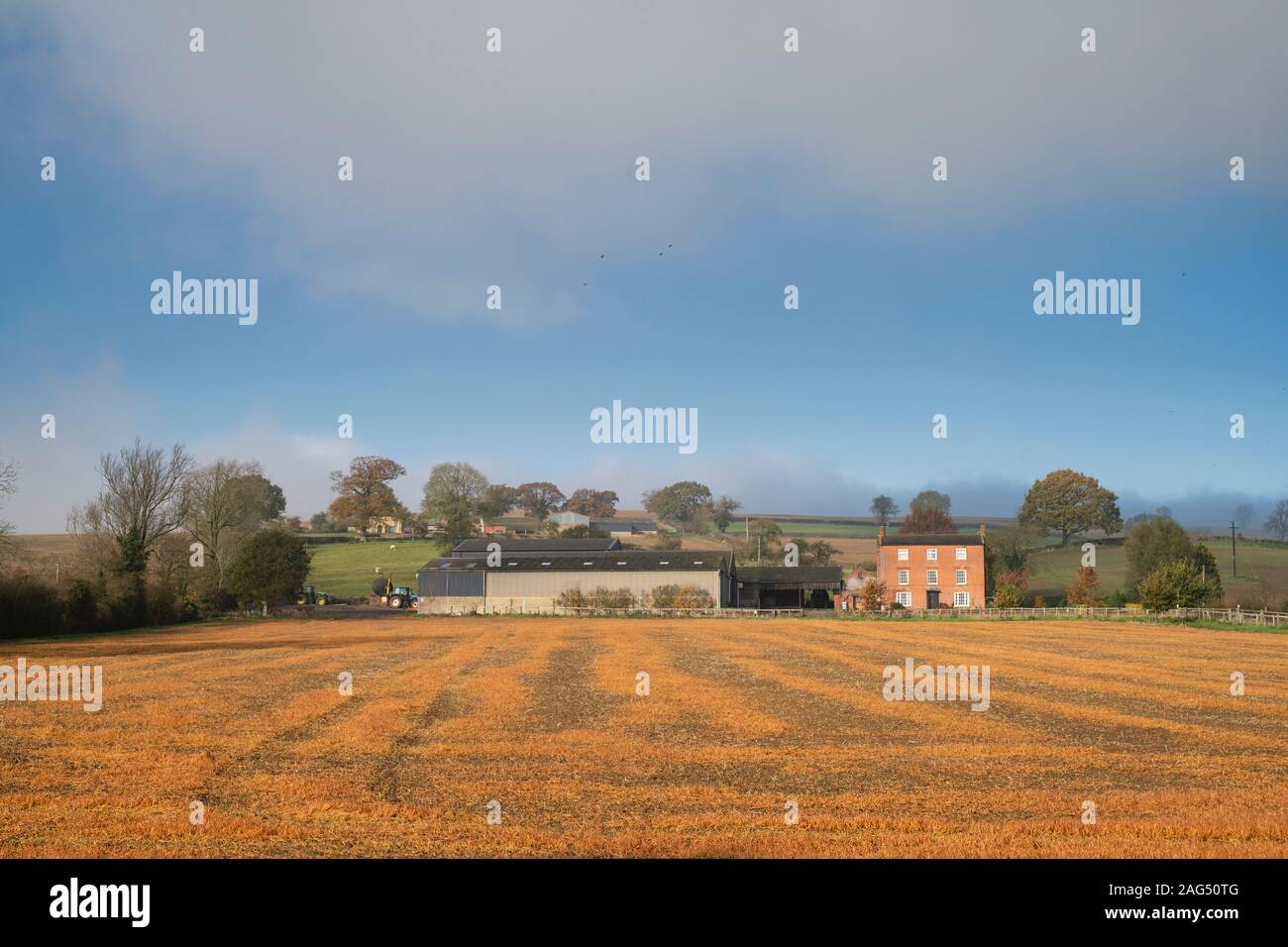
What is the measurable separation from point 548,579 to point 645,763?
83.4m

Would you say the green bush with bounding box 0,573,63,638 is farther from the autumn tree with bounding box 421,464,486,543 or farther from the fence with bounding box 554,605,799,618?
the autumn tree with bounding box 421,464,486,543

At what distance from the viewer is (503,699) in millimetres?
28859

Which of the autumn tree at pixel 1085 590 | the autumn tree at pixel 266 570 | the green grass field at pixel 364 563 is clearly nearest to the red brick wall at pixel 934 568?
the autumn tree at pixel 1085 590

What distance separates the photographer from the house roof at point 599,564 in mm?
100688

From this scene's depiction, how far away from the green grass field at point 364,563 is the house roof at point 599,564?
86.7 ft

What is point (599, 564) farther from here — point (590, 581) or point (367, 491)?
point (367, 491)

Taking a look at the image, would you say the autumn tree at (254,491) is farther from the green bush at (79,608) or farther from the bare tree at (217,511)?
the green bush at (79,608)

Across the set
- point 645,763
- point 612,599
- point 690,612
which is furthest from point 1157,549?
point 645,763

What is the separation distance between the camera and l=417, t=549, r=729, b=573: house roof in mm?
100688

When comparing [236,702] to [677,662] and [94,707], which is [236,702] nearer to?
[94,707]

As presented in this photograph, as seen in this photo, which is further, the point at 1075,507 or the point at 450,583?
the point at 1075,507

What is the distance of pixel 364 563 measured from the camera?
5969 inches

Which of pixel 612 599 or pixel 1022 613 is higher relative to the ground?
pixel 612 599

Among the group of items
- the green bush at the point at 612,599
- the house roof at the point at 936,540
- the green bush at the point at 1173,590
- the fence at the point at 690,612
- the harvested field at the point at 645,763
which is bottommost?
the fence at the point at 690,612
